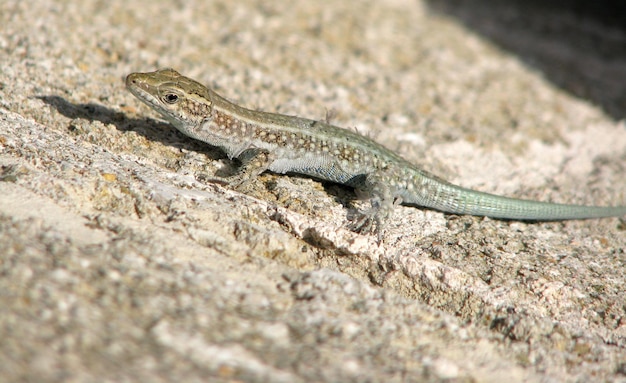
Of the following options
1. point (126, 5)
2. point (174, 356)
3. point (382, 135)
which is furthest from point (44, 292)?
point (126, 5)

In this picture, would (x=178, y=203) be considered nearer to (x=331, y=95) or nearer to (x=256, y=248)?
(x=256, y=248)

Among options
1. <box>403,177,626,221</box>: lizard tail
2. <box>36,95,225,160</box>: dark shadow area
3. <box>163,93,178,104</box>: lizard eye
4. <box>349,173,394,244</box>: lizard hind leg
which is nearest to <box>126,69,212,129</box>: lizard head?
<box>163,93,178,104</box>: lizard eye

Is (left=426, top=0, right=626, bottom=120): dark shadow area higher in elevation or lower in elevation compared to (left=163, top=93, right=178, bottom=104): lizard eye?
higher

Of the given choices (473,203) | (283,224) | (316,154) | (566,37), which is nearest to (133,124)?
(316,154)

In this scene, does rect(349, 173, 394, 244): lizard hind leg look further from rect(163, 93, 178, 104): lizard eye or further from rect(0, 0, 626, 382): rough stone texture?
rect(163, 93, 178, 104): lizard eye

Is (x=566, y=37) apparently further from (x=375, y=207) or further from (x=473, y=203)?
(x=375, y=207)

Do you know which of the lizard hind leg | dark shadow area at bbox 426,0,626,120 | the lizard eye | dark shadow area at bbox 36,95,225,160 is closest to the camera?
the lizard hind leg
